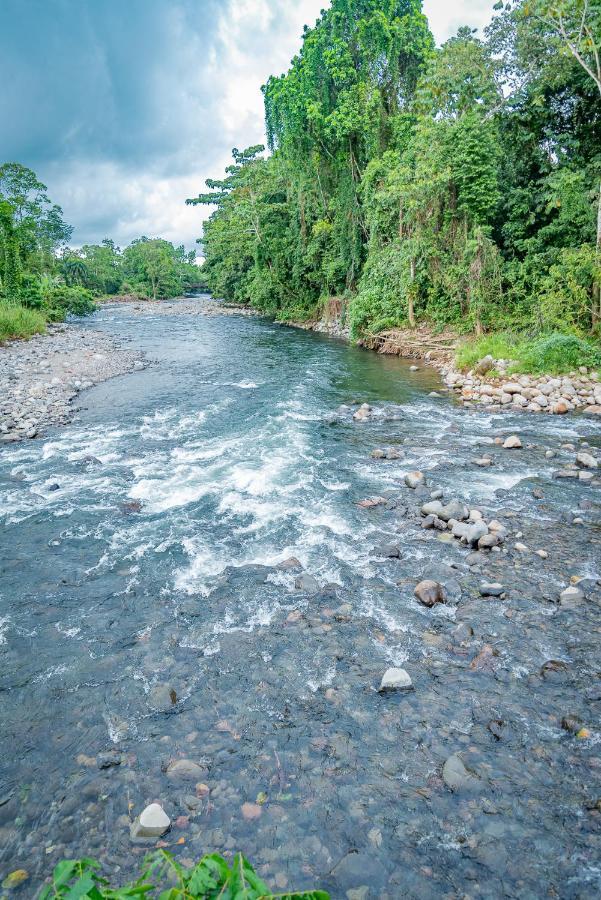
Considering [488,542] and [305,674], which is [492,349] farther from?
[305,674]

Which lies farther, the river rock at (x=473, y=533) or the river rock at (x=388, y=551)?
the river rock at (x=473, y=533)

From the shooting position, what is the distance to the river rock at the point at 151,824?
2.96 m

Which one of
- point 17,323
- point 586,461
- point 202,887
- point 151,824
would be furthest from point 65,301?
point 202,887

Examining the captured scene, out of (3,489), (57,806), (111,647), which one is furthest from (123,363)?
(57,806)

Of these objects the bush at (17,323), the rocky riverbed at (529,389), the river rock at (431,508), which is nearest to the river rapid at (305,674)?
the river rock at (431,508)

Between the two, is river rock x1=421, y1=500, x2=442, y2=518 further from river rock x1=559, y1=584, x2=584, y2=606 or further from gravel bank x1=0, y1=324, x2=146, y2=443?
gravel bank x1=0, y1=324, x2=146, y2=443

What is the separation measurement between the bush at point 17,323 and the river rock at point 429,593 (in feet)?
80.7

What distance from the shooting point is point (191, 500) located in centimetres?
749

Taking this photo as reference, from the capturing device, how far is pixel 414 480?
7641mm

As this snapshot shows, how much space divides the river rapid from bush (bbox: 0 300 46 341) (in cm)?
1834

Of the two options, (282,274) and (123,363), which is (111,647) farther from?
(282,274)

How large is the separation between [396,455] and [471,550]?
11.0ft

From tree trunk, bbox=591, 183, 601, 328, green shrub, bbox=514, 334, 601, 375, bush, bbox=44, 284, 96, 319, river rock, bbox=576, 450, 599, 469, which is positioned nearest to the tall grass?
green shrub, bbox=514, 334, 601, 375

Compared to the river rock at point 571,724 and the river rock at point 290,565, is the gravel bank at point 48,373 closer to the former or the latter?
the river rock at point 290,565
